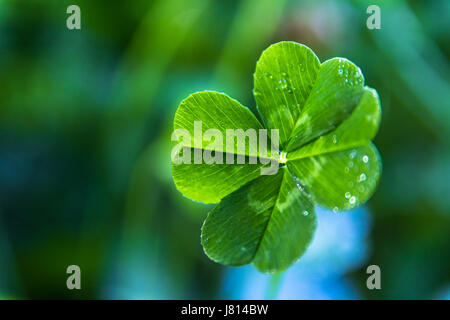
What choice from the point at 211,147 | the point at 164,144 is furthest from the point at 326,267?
the point at 211,147

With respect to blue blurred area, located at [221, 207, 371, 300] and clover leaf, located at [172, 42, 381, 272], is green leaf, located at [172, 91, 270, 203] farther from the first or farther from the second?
blue blurred area, located at [221, 207, 371, 300]

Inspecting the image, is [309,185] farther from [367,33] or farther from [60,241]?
[367,33]

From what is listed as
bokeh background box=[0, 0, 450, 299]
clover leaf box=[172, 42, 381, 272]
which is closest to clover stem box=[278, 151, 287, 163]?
clover leaf box=[172, 42, 381, 272]

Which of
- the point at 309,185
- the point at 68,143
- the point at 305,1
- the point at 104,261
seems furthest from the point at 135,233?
the point at 305,1

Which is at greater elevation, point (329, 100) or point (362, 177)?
point (329, 100)

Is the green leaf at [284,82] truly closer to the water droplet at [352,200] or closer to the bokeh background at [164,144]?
the water droplet at [352,200]

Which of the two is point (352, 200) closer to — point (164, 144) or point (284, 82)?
point (284, 82)
